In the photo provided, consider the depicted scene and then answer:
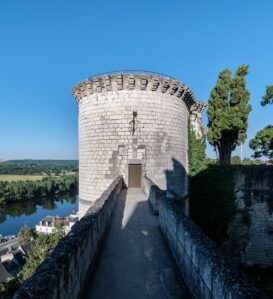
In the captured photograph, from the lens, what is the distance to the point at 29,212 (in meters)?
79.9

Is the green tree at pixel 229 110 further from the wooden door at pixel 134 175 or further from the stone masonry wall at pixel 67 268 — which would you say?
the stone masonry wall at pixel 67 268

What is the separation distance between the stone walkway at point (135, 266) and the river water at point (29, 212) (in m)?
68.5

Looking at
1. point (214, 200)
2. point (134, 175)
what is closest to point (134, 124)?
point (134, 175)

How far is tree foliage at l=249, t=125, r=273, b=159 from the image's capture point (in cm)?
1836

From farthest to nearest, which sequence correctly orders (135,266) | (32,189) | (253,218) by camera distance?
→ 1. (32,189)
2. (253,218)
3. (135,266)

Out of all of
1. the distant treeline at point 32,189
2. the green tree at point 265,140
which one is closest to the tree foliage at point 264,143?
the green tree at point 265,140

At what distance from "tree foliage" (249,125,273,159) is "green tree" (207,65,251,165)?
1378 millimetres

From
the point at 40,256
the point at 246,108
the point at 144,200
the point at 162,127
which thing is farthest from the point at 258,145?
the point at 40,256

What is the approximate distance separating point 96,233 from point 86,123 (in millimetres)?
9674

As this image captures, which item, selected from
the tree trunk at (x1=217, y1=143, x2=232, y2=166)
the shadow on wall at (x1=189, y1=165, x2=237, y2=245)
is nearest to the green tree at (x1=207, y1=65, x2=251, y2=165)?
the tree trunk at (x1=217, y1=143, x2=232, y2=166)

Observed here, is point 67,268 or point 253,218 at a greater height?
point 67,268

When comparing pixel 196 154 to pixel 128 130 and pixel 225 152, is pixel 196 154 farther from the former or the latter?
pixel 128 130

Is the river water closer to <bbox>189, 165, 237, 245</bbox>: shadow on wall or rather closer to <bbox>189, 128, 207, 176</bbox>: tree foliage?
<bbox>189, 165, 237, 245</bbox>: shadow on wall

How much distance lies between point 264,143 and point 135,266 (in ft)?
55.4
